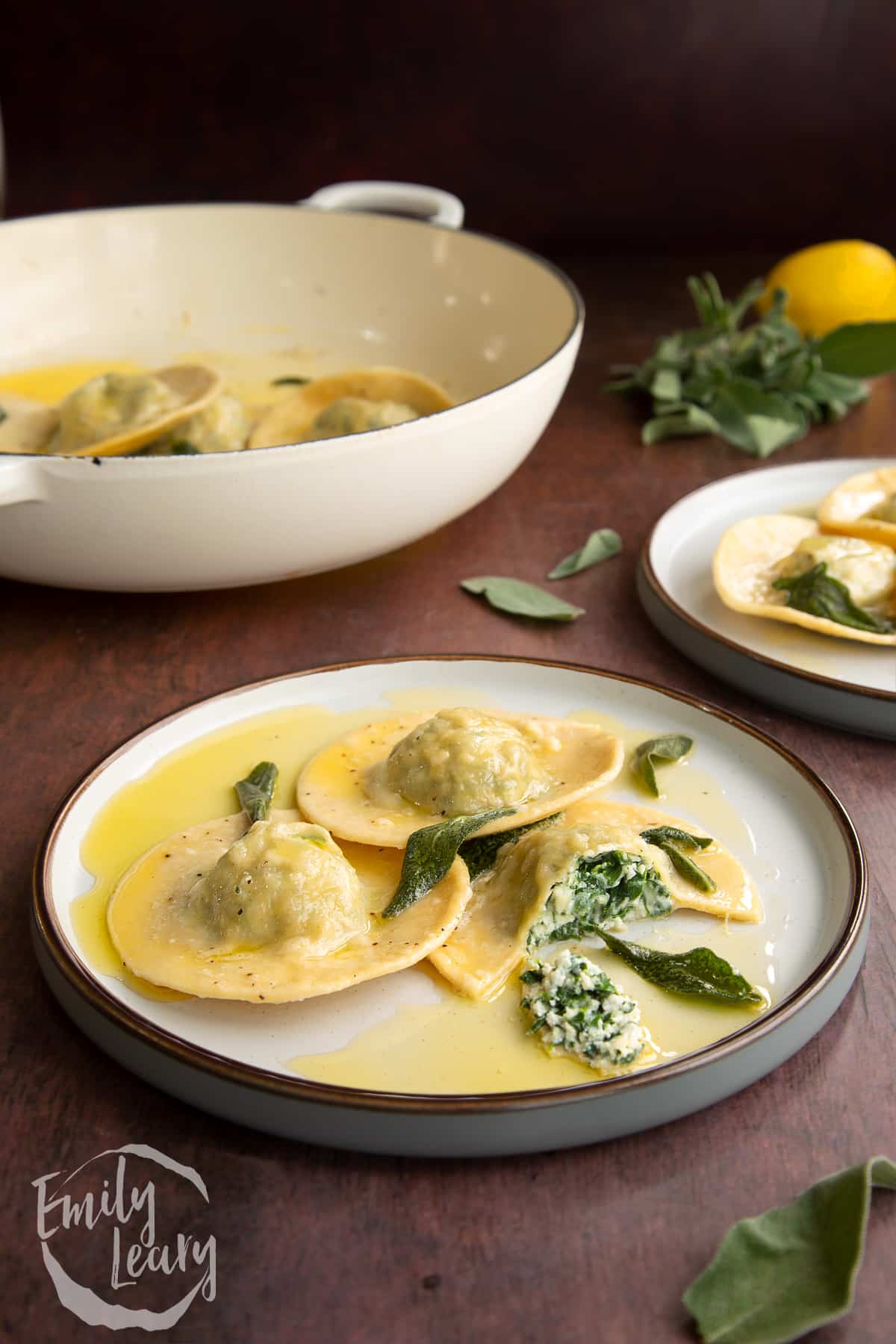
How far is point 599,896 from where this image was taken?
2.97ft

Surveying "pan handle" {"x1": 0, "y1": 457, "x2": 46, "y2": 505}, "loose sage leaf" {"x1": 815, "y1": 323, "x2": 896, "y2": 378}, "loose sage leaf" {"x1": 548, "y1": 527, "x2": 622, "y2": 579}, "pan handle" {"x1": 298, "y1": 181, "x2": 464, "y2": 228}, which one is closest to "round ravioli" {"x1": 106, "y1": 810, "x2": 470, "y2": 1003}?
"pan handle" {"x1": 0, "y1": 457, "x2": 46, "y2": 505}

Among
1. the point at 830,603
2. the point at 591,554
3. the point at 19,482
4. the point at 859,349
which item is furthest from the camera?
the point at 859,349

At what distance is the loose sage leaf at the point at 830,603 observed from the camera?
130cm

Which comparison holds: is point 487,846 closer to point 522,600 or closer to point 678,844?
point 678,844

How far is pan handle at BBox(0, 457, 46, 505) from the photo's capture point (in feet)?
3.78

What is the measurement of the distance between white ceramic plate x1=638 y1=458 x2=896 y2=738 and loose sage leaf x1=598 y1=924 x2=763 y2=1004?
0.39m

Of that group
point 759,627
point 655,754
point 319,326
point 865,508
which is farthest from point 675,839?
point 319,326

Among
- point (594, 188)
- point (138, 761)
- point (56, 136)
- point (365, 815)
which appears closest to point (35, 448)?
point (138, 761)

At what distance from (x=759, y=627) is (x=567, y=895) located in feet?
1.79

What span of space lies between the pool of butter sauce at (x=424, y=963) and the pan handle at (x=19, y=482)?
11.2 inches

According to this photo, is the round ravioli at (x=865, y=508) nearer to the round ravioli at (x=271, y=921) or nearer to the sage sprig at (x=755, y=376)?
the sage sprig at (x=755, y=376)

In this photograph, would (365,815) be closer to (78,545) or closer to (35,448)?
(78,545)

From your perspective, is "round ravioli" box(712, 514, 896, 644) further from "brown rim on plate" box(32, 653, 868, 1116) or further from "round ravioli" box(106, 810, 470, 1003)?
"round ravioli" box(106, 810, 470, 1003)

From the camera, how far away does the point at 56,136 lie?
271 centimetres
